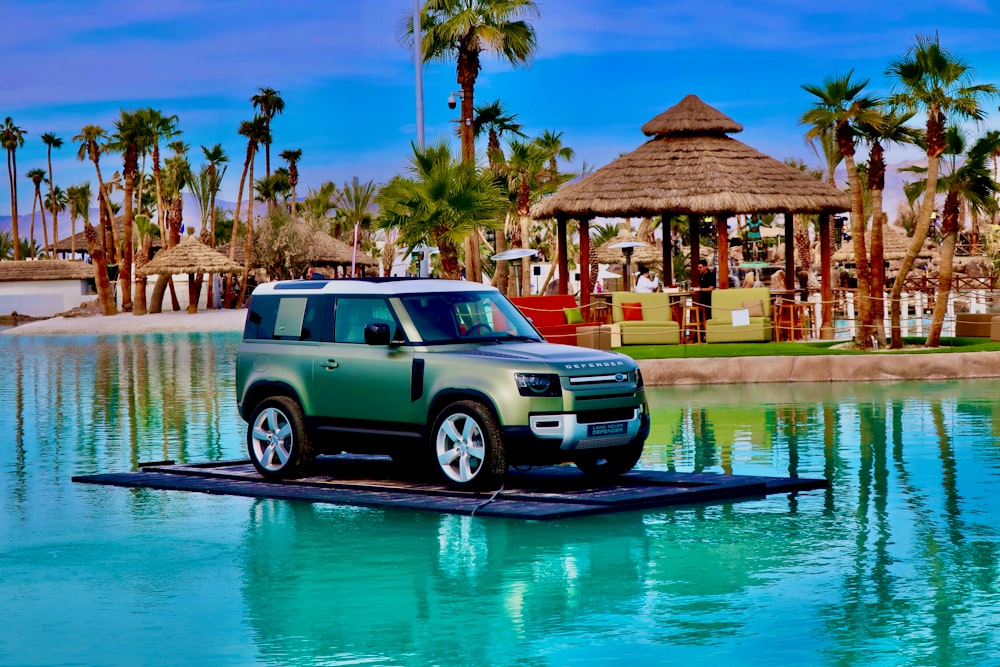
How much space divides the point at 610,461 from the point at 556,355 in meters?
1.22

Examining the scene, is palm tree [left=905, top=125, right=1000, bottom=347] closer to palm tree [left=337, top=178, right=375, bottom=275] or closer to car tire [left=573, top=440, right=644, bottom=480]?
car tire [left=573, top=440, right=644, bottom=480]

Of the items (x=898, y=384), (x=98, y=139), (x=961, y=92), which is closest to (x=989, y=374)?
(x=898, y=384)

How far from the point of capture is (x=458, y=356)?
42.1ft

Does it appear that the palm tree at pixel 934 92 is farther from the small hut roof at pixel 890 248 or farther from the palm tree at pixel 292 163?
the palm tree at pixel 292 163

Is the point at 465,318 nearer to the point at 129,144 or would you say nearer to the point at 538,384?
the point at 538,384

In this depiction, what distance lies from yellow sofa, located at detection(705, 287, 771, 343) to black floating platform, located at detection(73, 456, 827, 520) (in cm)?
1528

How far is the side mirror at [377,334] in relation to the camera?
13164mm

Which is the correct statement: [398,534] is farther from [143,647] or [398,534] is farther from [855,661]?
[855,661]

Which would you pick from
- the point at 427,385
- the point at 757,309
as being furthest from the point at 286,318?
the point at 757,309

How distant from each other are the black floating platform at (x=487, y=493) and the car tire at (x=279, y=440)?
5.6 inches

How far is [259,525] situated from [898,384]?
49.9 feet

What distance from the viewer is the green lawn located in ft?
86.6

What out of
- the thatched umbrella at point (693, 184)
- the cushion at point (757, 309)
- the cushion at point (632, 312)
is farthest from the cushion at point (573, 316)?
A: the cushion at point (757, 309)

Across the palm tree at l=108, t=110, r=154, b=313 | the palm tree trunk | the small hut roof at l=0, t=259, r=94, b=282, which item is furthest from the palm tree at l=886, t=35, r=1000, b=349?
the small hut roof at l=0, t=259, r=94, b=282
